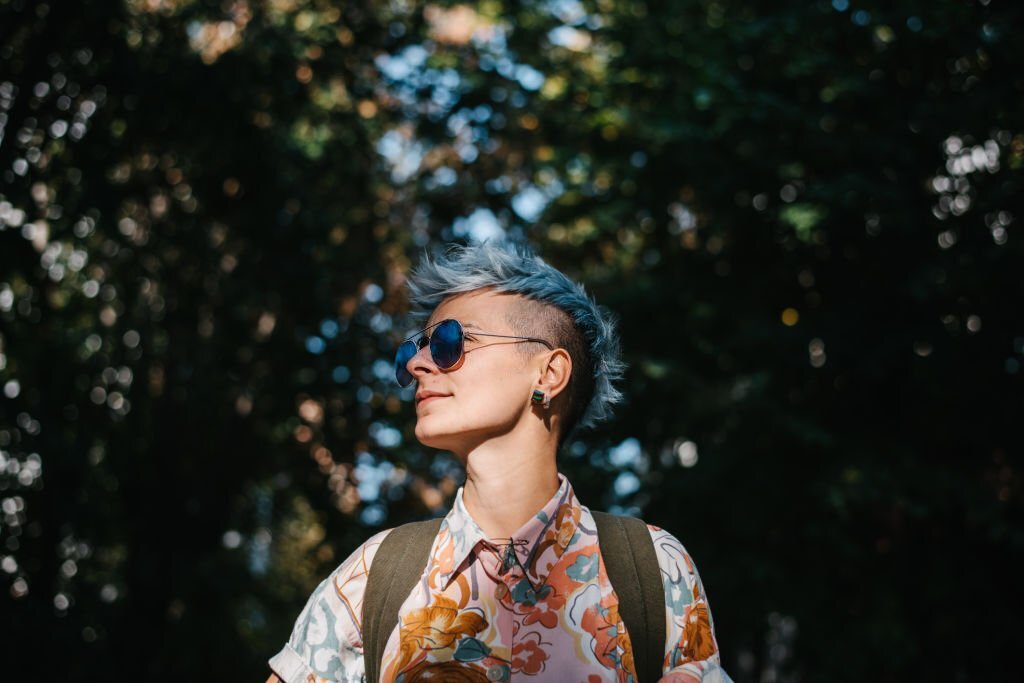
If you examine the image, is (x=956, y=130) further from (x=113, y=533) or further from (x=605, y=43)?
(x=113, y=533)

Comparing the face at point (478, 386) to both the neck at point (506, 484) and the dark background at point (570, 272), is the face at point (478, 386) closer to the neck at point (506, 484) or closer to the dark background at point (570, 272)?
the neck at point (506, 484)

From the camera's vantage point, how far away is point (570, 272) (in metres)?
9.85

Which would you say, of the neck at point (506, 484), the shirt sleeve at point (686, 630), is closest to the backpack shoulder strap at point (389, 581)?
the neck at point (506, 484)

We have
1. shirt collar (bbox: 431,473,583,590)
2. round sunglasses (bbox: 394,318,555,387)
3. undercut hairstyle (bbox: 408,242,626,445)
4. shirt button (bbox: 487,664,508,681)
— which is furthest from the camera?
undercut hairstyle (bbox: 408,242,626,445)

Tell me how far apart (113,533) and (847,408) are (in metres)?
6.97

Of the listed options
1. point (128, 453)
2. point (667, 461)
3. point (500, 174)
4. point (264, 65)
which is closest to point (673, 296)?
point (667, 461)

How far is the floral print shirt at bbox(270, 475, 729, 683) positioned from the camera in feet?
7.15

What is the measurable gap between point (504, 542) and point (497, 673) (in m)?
0.31

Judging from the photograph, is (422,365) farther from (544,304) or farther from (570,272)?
(570,272)

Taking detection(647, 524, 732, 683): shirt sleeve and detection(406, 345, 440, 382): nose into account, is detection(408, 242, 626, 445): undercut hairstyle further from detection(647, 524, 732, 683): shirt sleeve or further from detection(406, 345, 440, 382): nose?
detection(647, 524, 732, 683): shirt sleeve

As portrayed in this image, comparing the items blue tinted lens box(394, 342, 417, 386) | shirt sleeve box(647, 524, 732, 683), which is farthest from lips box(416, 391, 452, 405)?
shirt sleeve box(647, 524, 732, 683)

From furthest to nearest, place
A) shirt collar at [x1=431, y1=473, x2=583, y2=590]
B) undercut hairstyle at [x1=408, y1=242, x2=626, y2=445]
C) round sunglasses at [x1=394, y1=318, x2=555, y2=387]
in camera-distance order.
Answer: undercut hairstyle at [x1=408, y1=242, x2=626, y2=445], round sunglasses at [x1=394, y1=318, x2=555, y2=387], shirt collar at [x1=431, y1=473, x2=583, y2=590]

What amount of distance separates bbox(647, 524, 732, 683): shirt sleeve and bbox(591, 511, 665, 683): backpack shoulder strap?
0.02 m

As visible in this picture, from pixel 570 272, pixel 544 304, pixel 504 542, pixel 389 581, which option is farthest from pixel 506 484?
pixel 570 272
